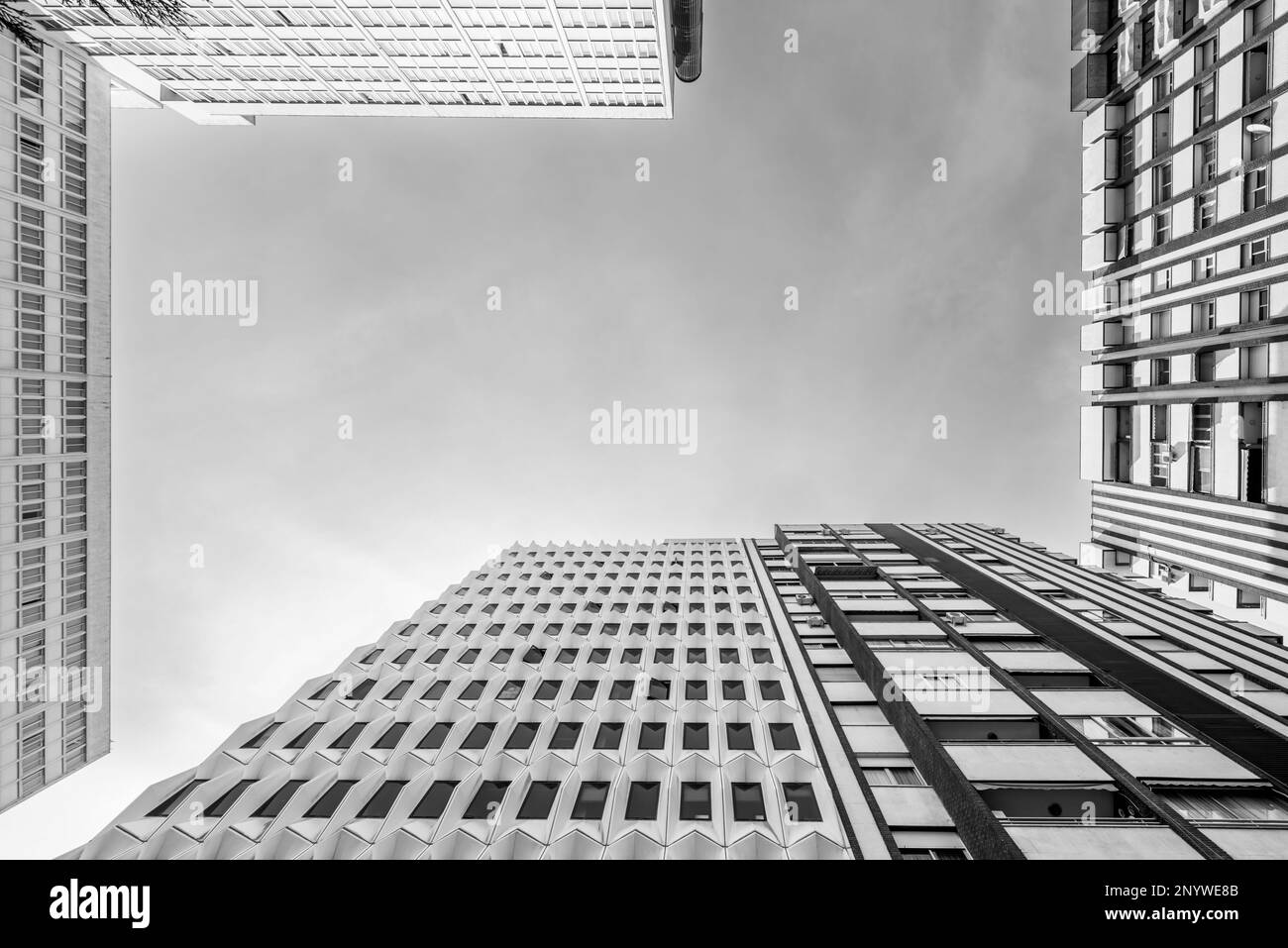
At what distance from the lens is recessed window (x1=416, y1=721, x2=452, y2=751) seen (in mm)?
18797

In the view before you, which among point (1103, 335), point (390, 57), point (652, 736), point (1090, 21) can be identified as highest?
point (390, 57)

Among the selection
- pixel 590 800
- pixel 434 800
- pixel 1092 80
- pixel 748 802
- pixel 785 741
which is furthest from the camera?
pixel 1092 80

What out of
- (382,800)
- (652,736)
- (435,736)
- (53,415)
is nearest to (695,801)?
(652,736)

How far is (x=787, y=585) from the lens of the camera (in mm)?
33375

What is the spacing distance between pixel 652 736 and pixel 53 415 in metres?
58.6

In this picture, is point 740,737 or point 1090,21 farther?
point 1090,21

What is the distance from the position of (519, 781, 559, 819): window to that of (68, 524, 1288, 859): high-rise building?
10cm

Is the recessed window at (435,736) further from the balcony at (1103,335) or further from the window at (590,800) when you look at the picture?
the balcony at (1103,335)

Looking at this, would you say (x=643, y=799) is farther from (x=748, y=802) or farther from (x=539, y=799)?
(x=539, y=799)

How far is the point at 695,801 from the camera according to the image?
15.7 metres
